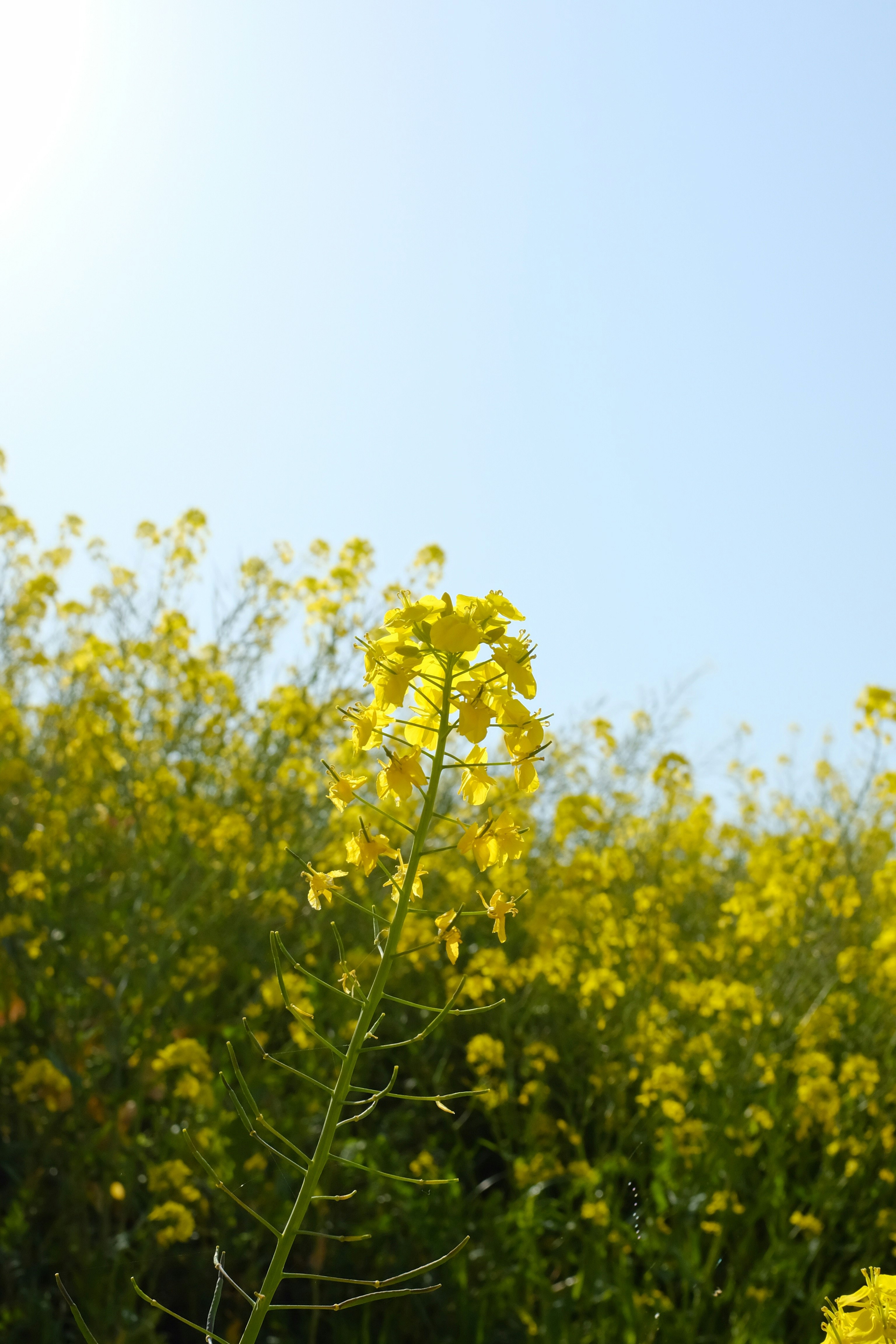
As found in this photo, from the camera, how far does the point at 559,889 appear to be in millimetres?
4359

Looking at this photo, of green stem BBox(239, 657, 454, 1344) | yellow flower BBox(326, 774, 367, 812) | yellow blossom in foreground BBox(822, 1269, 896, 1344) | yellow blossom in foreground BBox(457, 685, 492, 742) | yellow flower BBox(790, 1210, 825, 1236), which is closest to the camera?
yellow blossom in foreground BBox(822, 1269, 896, 1344)

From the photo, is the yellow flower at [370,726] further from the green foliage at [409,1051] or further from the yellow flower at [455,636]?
the green foliage at [409,1051]

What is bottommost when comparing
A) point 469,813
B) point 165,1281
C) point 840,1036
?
point 165,1281

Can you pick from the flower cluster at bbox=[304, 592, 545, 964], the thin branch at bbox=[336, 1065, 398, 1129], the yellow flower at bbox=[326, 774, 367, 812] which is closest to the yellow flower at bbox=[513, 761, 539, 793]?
the flower cluster at bbox=[304, 592, 545, 964]

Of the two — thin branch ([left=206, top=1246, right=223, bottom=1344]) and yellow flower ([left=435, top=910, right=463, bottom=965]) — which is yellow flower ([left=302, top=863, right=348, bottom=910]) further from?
thin branch ([left=206, top=1246, right=223, bottom=1344])

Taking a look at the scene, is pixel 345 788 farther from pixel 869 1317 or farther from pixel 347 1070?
pixel 869 1317

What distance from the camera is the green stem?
0.94 m

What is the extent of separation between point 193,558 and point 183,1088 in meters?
2.83

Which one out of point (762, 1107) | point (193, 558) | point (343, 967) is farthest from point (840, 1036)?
point (343, 967)

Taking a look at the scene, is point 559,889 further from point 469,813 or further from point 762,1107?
point 469,813

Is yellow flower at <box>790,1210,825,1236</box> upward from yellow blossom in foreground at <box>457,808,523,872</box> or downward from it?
downward

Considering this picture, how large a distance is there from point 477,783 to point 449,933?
0.18 meters

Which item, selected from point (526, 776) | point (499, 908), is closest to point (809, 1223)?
point (499, 908)

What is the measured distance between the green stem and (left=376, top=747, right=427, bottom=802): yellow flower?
0.20 ft
